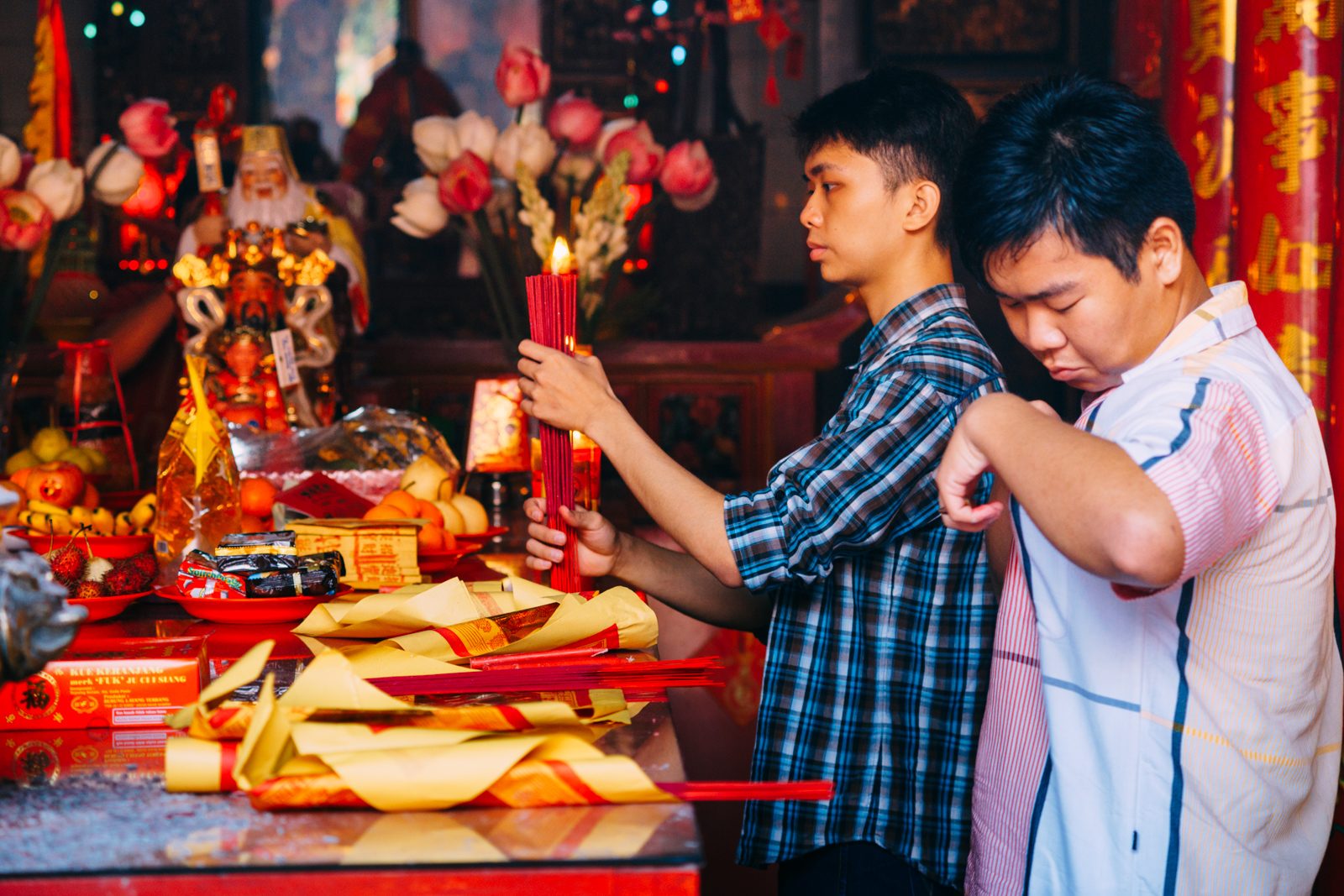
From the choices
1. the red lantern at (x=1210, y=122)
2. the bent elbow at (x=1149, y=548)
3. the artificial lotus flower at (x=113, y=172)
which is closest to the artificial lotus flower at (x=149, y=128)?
the artificial lotus flower at (x=113, y=172)

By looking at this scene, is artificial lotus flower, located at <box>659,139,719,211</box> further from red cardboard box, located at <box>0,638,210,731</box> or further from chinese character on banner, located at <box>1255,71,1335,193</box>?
red cardboard box, located at <box>0,638,210,731</box>

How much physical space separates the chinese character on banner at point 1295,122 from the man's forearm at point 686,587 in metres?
1.09

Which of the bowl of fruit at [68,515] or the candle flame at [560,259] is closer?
the candle flame at [560,259]

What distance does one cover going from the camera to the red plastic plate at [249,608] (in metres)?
1.27

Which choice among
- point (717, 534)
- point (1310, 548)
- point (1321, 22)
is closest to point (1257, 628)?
point (1310, 548)

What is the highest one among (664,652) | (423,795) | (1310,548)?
(1310,548)

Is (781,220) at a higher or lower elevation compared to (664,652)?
higher

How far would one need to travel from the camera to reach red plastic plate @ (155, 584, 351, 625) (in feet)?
4.17

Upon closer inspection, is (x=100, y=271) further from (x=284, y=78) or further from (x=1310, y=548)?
(x=1310, y=548)

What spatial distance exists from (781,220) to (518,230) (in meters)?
3.48

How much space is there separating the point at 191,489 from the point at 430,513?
0.34m

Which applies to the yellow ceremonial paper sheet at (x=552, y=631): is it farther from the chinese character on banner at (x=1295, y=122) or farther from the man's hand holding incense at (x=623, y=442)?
the chinese character on banner at (x=1295, y=122)

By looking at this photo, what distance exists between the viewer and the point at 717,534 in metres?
1.12

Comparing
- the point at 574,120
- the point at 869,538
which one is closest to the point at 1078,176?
the point at 869,538
